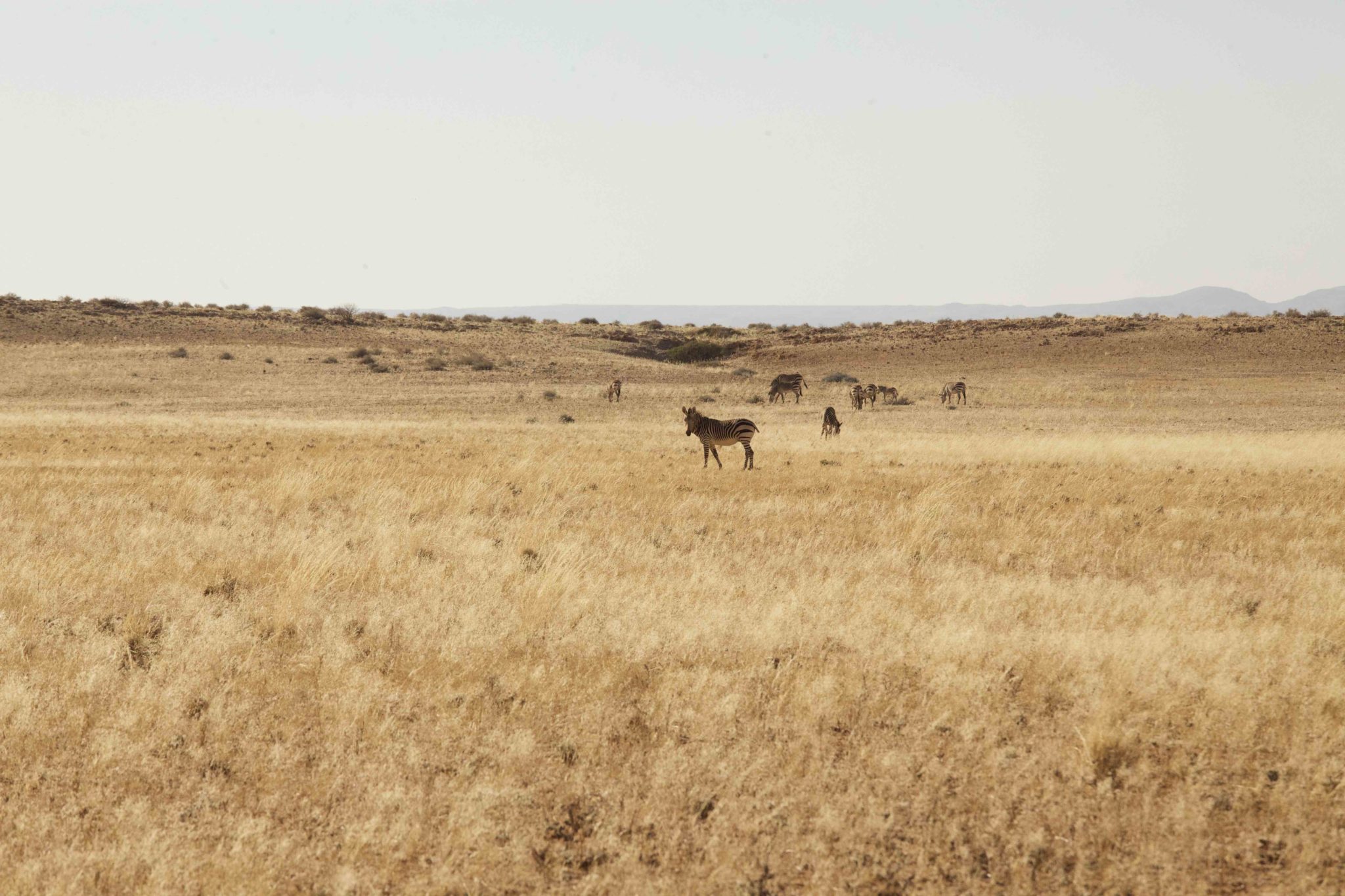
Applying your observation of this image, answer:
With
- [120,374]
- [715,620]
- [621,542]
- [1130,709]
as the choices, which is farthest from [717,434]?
[120,374]

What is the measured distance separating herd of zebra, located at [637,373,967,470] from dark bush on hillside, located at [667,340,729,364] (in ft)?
76.7

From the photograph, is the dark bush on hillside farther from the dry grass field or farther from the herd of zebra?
the dry grass field

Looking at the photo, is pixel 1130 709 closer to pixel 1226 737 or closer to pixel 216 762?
pixel 1226 737

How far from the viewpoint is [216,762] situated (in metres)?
5.95

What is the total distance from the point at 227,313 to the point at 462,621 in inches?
3410

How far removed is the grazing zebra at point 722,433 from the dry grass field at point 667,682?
104 inches

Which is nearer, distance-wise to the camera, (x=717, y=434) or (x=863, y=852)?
(x=863, y=852)

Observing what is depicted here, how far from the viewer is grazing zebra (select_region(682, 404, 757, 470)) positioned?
74.9ft

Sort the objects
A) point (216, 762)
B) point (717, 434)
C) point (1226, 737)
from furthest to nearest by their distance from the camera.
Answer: point (717, 434), point (1226, 737), point (216, 762)

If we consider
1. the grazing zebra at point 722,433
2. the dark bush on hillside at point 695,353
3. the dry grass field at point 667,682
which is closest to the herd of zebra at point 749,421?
the grazing zebra at point 722,433

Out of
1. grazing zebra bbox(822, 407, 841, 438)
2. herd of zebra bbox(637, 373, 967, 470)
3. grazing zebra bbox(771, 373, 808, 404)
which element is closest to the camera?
herd of zebra bbox(637, 373, 967, 470)

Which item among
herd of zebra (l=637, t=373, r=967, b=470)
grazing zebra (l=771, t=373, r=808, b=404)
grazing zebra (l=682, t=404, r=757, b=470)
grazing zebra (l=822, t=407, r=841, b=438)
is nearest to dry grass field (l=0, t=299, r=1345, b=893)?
grazing zebra (l=682, t=404, r=757, b=470)

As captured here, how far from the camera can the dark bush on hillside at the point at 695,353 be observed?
8156cm

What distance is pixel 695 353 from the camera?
82.3 m
